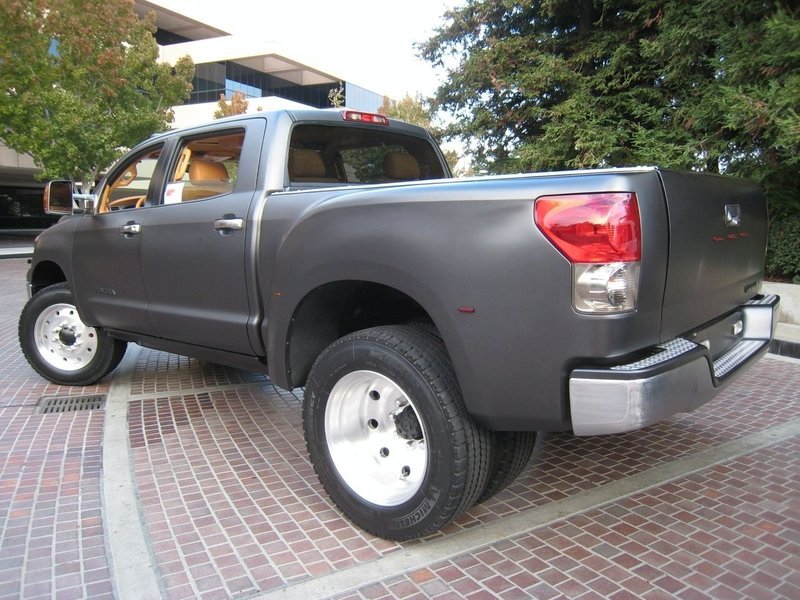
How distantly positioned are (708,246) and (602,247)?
80 centimetres

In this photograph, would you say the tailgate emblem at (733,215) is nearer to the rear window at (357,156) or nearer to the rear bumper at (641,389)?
the rear bumper at (641,389)

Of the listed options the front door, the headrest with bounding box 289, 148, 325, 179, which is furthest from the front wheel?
the headrest with bounding box 289, 148, 325, 179

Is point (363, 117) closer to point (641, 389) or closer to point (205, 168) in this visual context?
point (205, 168)

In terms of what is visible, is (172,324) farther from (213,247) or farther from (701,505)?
(701,505)

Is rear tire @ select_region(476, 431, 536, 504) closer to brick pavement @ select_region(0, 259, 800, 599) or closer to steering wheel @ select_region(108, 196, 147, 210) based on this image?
brick pavement @ select_region(0, 259, 800, 599)

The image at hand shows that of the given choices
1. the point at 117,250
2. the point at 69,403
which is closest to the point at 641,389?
the point at 117,250

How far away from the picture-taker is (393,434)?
Result: 9.41ft

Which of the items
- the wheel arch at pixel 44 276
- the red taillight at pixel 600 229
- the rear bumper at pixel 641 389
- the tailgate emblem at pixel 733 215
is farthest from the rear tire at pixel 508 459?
the wheel arch at pixel 44 276

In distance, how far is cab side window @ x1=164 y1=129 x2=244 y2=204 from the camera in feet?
12.5

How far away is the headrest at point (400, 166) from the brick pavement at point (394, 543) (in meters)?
1.89

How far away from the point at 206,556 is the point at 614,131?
955 cm

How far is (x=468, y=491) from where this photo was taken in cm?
248

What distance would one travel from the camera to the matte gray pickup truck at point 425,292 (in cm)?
214

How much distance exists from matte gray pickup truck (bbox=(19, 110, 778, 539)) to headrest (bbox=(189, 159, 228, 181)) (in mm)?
19
